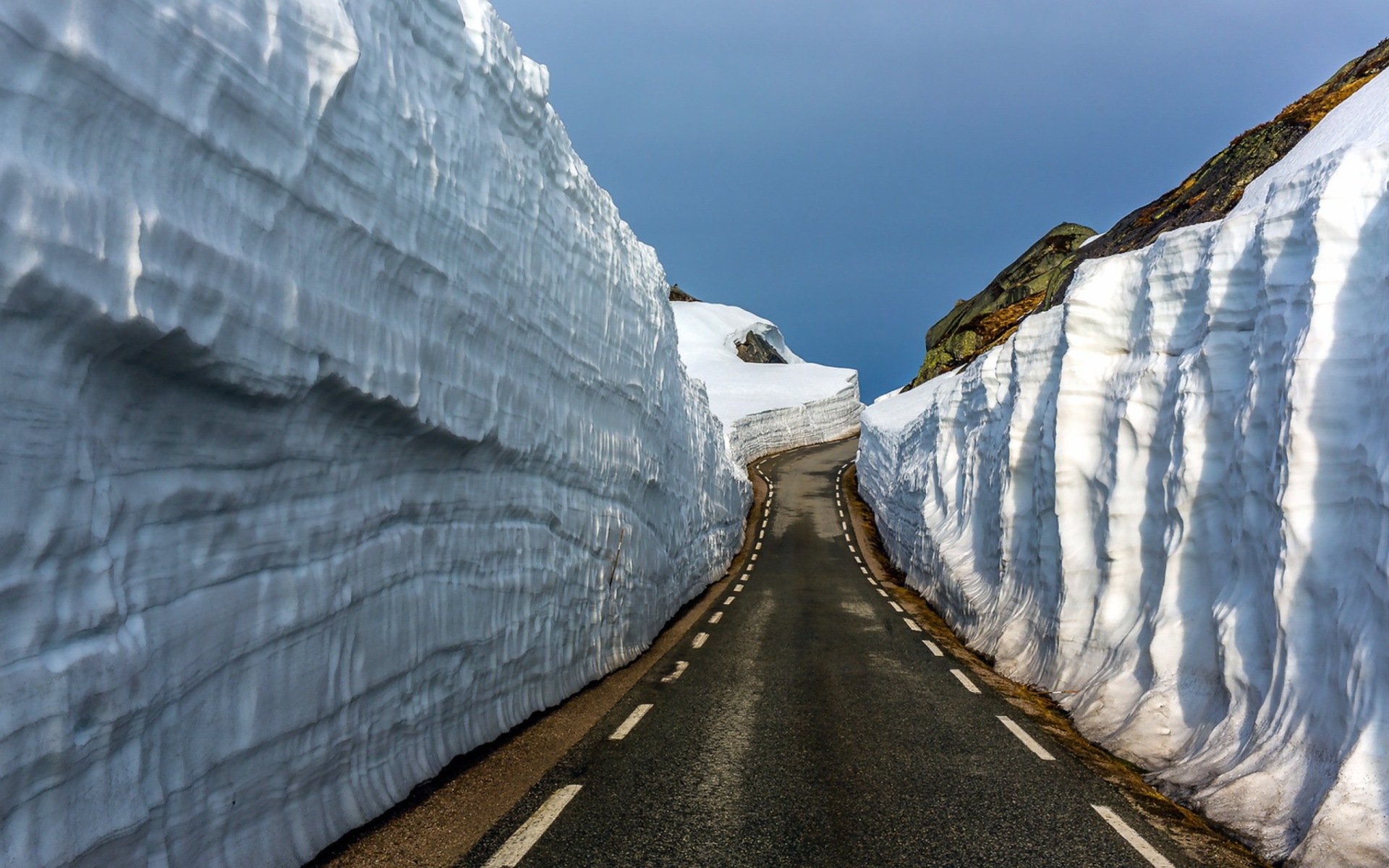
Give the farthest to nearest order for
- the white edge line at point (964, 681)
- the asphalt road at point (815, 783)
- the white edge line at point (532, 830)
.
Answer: the white edge line at point (964, 681) < the asphalt road at point (815, 783) < the white edge line at point (532, 830)

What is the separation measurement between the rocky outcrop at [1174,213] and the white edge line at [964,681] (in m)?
9.67

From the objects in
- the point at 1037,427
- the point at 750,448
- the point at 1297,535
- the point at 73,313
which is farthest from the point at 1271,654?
the point at 750,448

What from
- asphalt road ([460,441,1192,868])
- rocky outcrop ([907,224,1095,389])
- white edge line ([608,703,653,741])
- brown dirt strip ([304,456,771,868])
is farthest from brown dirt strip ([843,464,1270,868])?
rocky outcrop ([907,224,1095,389])

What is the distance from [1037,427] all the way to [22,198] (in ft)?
37.0

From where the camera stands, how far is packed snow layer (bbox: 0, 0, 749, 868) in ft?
8.95

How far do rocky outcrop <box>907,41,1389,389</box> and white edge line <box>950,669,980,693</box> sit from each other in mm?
9671

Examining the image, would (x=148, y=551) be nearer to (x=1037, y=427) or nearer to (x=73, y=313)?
(x=73, y=313)

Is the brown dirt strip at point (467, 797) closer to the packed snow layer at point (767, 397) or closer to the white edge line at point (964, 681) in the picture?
the white edge line at point (964, 681)

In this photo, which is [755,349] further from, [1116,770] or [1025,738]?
[1116,770]

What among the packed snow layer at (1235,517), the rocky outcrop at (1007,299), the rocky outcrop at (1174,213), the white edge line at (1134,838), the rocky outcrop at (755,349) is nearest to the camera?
the white edge line at (1134,838)

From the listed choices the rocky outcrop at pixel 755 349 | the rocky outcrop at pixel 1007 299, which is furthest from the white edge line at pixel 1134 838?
the rocky outcrop at pixel 755 349

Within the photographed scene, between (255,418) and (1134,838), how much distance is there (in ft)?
17.9

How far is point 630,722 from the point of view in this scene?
6.96 meters

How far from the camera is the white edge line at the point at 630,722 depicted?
21.4ft
